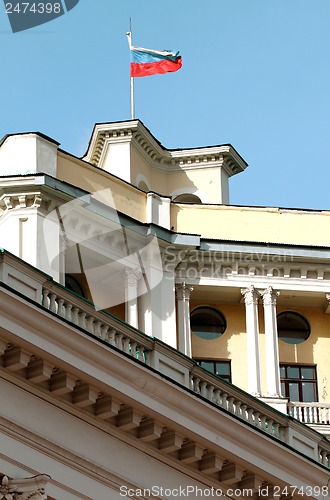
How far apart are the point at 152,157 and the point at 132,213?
5.45 m

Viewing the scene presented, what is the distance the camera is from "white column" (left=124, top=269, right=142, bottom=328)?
148 feet

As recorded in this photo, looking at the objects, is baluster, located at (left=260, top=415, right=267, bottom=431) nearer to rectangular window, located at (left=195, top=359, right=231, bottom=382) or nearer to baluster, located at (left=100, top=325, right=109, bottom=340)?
baluster, located at (left=100, top=325, right=109, bottom=340)

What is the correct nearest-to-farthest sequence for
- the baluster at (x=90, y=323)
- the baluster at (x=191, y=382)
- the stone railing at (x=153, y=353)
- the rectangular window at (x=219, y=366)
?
1. the stone railing at (x=153, y=353)
2. the baluster at (x=90, y=323)
3. the baluster at (x=191, y=382)
4. the rectangular window at (x=219, y=366)

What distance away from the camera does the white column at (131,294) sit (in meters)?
45.2

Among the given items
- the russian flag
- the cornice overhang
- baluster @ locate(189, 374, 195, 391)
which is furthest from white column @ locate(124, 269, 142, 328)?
baluster @ locate(189, 374, 195, 391)

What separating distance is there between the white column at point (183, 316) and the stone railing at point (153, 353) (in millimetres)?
10717

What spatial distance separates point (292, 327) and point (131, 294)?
18.2 ft

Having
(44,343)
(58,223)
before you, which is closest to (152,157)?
(58,223)

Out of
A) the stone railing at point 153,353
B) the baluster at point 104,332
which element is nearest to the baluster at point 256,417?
the stone railing at point 153,353

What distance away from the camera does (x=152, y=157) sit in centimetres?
5153

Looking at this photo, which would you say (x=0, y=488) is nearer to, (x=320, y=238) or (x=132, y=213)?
(x=132, y=213)

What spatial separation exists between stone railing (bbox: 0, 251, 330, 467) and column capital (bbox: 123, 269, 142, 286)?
10.9m

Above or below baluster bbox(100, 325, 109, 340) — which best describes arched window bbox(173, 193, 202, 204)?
above

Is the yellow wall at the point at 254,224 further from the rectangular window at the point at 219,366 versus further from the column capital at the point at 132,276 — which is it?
the rectangular window at the point at 219,366
